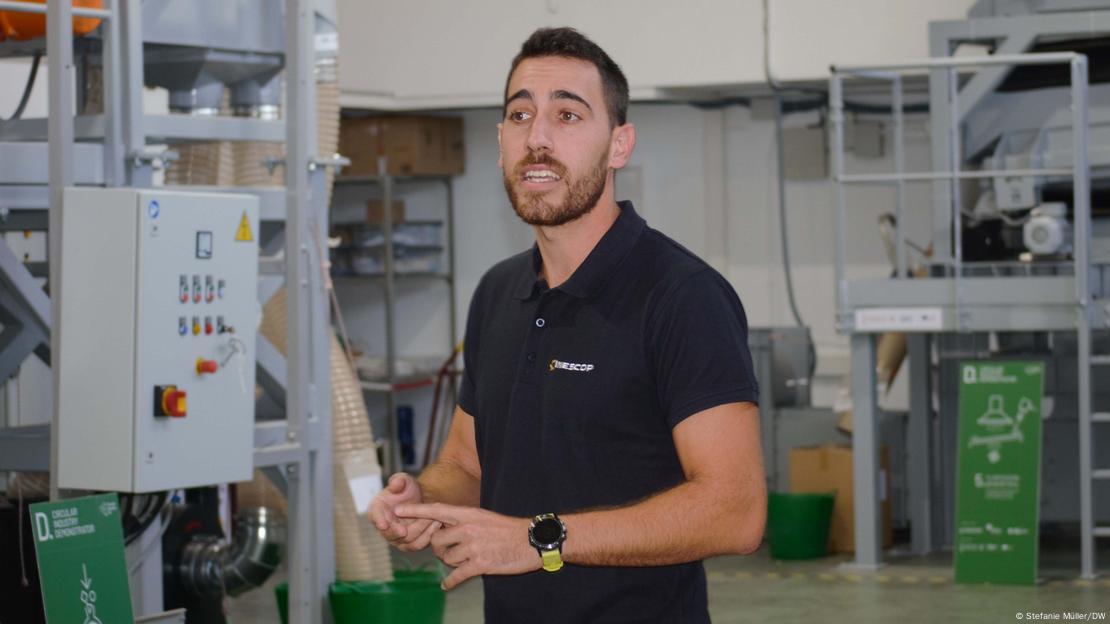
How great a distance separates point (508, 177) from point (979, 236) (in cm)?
642

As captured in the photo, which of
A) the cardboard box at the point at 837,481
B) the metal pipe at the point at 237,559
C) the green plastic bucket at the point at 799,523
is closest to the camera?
the metal pipe at the point at 237,559

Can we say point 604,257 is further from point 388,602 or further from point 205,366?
point 388,602

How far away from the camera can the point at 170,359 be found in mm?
4602

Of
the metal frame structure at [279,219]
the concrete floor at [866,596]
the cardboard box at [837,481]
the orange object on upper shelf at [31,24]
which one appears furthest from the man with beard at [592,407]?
the cardboard box at [837,481]

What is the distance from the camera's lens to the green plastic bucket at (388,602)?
18.9 ft

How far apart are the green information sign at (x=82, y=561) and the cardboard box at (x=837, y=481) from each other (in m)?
5.35

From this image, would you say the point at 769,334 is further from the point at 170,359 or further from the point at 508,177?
the point at 508,177

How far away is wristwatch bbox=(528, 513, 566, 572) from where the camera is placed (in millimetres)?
2115

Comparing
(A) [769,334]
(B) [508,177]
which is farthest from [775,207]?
(B) [508,177]

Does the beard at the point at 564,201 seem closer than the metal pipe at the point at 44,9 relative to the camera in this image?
Yes

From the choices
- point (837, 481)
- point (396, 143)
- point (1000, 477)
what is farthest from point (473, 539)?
point (396, 143)

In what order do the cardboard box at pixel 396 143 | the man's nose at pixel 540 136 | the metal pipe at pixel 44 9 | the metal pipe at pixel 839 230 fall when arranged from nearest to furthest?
the man's nose at pixel 540 136, the metal pipe at pixel 44 9, the metal pipe at pixel 839 230, the cardboard box at pixel 396 143

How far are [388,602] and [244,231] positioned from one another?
5.61 feet

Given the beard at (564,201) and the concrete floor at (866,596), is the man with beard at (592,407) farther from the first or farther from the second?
the concrete floor at (866,596)
